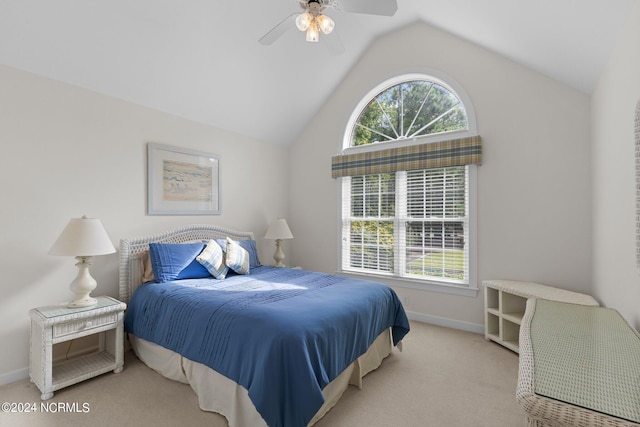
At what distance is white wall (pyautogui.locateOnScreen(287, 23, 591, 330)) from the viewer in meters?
2.96

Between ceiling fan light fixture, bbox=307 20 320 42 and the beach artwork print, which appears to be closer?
ceiling fan light fixture, bbox=307 20 320 42

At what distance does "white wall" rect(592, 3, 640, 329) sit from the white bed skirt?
171 centimetres

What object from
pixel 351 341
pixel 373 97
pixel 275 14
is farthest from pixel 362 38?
pixel 351 341

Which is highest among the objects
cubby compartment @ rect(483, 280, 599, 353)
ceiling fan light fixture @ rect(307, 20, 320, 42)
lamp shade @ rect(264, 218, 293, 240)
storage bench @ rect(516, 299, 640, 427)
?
ceiling fan light fixture @ rect(307, 20, 320, 42)

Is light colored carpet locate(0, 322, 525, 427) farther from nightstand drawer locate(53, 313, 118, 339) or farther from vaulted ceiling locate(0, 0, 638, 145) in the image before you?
vaulted ceiling locate(0, 0, 638, 145)

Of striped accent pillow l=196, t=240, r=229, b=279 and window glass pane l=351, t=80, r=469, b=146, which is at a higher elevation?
window glass pane l=351, t=80, r=469, b=146

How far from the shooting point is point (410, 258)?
155 inches

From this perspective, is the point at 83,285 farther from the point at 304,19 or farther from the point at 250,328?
the point at 304,19

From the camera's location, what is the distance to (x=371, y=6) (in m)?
1.96

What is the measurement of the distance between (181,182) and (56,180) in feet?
3.76

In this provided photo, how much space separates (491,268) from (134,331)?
3619 millimetres

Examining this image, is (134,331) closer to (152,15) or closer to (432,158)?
(152,15)

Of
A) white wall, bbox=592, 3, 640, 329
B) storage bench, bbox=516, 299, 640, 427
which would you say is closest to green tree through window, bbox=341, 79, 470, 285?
white wall, bbox=592, 3, 640, 329

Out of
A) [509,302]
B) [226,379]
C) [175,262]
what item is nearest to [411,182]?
[509,302]
